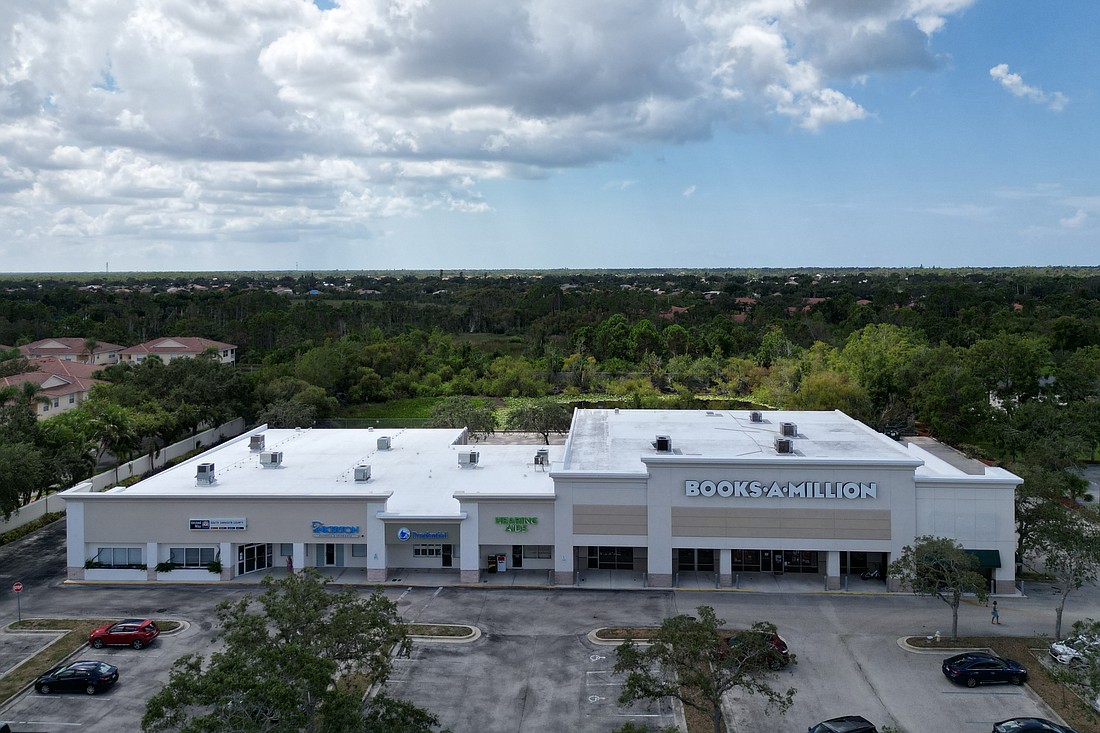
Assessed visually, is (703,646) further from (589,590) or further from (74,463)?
(74,463)

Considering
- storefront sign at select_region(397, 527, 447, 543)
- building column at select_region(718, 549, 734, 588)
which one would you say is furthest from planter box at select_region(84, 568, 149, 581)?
building column at select_region(718, 549, 734, 588)

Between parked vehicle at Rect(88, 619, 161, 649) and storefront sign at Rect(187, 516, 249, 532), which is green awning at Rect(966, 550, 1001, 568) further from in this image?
parked vehicle at Rect(88, 619, 161, 649)

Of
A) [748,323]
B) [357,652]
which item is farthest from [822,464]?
[748,323]

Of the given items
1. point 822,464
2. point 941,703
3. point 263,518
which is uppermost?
point 822,464

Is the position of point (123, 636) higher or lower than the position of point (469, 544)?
lower

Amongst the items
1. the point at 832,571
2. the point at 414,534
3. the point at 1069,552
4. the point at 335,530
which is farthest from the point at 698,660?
the point at 335,530

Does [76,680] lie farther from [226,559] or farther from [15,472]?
[15,472]

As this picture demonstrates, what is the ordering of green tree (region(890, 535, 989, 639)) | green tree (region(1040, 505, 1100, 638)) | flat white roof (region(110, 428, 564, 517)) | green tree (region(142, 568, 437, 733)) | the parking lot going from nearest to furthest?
green tree (region(142, 568, 437, 733))
the parking lot
green tree (region(890, 535, 989, 639))
green tree (region(1040, 505, 1100, 638))
flat white roof (region(110, 428, 564, 517))
